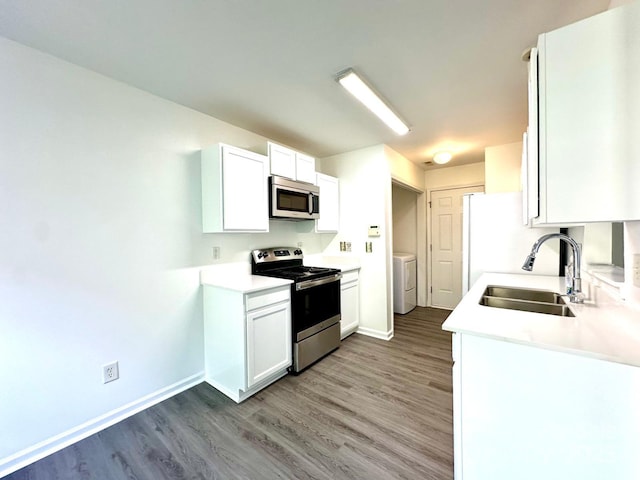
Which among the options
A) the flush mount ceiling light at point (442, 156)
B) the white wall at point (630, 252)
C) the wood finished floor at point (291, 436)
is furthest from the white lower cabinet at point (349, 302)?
the white wall at point (630, 252)

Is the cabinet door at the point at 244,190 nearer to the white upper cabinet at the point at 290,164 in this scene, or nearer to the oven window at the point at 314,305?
the white upper cabinet at the point at 290,164

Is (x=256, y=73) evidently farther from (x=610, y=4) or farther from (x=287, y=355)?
(x=287, y=355)

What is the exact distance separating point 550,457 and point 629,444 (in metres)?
0.24

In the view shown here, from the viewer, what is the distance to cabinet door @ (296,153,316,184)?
2914 millimetres

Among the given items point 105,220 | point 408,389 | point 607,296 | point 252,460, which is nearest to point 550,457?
point 607,296

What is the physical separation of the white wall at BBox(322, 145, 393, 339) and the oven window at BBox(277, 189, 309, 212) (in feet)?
2.70

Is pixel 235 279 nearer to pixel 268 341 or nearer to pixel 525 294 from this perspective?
pixel 268 341

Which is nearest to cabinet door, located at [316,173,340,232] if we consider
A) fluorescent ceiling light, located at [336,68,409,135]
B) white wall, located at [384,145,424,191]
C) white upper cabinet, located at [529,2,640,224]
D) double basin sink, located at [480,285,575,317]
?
white wall, located at [384,145,424,191]

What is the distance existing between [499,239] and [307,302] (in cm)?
207

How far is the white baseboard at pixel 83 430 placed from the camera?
1517 millimetres

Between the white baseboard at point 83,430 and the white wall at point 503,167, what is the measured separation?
165 inches

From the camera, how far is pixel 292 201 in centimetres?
287

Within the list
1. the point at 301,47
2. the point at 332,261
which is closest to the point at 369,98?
the point at 301,47

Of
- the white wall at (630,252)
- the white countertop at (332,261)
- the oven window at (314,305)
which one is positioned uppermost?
the white wall at (630,252)
